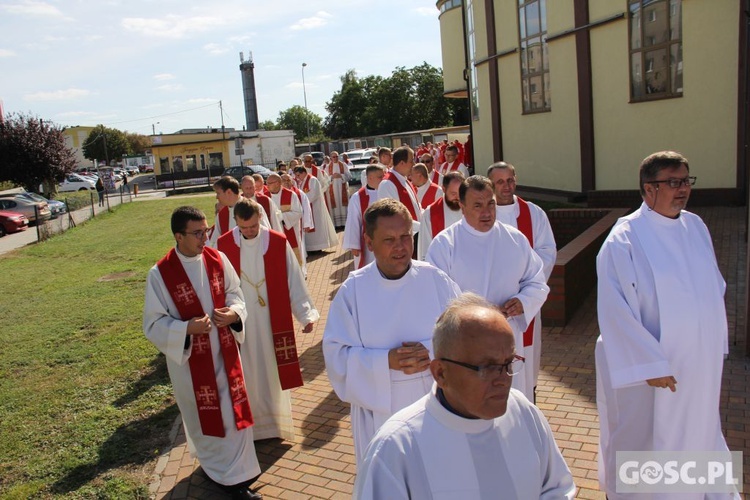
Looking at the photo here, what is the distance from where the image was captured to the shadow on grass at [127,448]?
5.48 metres

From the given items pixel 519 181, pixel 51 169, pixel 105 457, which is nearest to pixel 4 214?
pixel 51 169

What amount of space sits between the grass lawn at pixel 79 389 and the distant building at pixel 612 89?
1047 cm

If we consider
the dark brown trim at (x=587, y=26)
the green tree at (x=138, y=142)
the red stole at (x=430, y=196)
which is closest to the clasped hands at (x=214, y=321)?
the red stole at (x=430, y=196)

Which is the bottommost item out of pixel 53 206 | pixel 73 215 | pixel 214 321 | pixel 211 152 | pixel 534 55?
pixel 73 215

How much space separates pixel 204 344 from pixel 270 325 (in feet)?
3.01

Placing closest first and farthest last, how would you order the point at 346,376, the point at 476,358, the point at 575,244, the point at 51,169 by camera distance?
the point at 476,358, the point at 346,376, the point at 575,244, the point at 51,169

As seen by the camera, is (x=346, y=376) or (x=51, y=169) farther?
(x=51, y=169)

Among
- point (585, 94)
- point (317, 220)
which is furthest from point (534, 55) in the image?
point (317, 220)

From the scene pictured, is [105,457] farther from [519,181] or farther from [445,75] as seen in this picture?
[445,75]

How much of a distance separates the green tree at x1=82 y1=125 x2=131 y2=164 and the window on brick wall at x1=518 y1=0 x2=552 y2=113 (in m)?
90.7

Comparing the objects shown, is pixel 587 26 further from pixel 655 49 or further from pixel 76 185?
pixel 76 185

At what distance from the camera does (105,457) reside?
5.86 metres

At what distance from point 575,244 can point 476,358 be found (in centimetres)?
713

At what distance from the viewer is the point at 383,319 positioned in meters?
3.49
